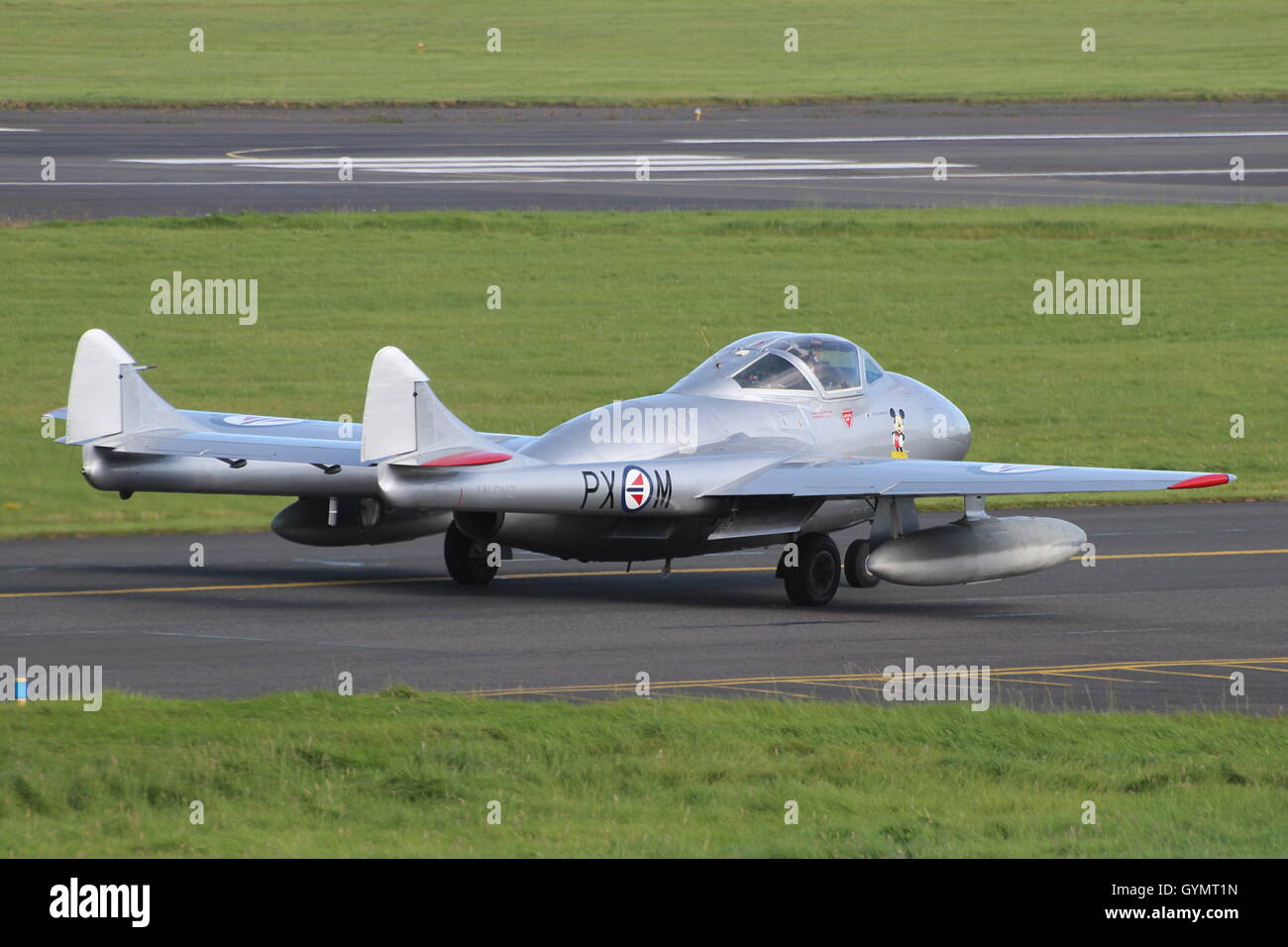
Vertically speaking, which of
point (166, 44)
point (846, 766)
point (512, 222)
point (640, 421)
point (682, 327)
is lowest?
point (846, 766)

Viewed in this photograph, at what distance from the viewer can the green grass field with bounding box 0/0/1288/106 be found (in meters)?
91.5

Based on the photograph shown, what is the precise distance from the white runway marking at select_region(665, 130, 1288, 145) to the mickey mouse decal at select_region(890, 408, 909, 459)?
1889 inches

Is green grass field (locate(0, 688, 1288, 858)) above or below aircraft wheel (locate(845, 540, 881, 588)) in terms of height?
below

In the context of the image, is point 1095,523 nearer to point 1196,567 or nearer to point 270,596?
point 1196,567

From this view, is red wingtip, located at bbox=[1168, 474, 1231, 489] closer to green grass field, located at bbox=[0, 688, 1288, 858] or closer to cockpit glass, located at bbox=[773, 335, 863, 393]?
cockpit glass, located at bbox=[773, 335, 863, 393]

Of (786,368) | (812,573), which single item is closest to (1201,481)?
(812,573)

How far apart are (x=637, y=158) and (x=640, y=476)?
45945 mm

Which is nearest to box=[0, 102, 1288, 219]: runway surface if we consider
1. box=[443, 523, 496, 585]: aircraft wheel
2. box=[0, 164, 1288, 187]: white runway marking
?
box=[0, 164, 1288, 187]: white runway marking

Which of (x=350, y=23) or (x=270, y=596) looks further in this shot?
(x=350, y=23)

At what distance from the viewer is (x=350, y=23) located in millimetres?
119938

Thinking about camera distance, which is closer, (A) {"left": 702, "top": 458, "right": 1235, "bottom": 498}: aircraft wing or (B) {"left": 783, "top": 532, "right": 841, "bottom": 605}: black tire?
(A) {"left": 702, "top": 458, "right": 1235, "bottom": 498}: aircraft wing

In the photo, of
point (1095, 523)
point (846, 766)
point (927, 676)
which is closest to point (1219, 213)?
point (1095, 523)

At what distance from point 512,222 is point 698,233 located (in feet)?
15.2

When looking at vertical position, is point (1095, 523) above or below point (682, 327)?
below
